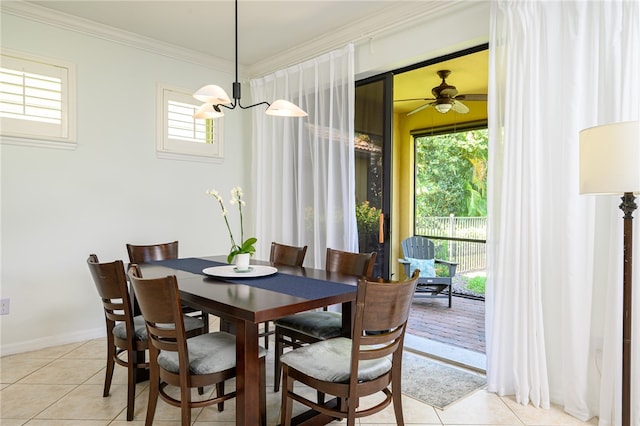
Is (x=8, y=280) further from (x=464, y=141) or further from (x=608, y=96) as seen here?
(x=464, y=141)

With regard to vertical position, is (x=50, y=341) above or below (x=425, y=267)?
below

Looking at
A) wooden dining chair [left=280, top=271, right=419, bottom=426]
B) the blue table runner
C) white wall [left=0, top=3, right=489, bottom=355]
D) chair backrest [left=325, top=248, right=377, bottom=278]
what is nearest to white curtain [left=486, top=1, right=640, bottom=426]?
white wall [left=0, top=3, right=489, bottom=355]

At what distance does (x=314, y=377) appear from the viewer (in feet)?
5.96

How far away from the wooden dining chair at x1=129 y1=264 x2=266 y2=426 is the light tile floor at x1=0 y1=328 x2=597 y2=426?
421 millimetres

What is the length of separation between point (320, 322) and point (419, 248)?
3.44m

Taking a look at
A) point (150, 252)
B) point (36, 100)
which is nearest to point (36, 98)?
point (36, 100)

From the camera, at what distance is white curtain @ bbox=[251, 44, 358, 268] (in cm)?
363

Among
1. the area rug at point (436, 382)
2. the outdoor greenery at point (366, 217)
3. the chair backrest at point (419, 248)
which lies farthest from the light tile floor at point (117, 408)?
the chair backrest at point (419, 248)

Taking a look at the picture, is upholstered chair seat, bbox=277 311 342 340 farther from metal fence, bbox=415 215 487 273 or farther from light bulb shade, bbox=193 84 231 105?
metal fence, bbox=415 215 487 273

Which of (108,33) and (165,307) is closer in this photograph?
(165,307)

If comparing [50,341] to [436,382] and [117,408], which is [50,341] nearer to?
[117,408]

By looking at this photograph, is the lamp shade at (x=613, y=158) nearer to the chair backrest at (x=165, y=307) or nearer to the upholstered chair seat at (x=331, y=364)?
the upholstered chair seat at (x=331, y=364)

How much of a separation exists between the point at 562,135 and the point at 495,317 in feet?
Answer: 3.88

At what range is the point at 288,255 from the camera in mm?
3137
